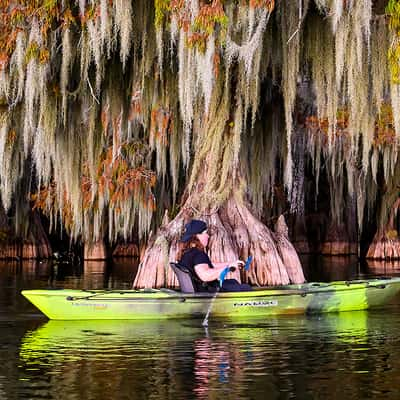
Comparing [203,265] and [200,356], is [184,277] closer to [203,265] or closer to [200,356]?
[203,265]

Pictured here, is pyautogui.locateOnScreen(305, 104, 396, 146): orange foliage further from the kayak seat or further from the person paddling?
the kayak seat

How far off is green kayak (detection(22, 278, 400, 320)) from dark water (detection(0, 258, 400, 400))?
24 cm

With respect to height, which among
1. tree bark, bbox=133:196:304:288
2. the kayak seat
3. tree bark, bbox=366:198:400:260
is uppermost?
tree bark, bbox=366:198:400:260

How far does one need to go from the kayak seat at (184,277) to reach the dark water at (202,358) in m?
0.64

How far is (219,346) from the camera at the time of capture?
37.9 feet

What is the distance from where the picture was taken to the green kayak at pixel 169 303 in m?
14.3

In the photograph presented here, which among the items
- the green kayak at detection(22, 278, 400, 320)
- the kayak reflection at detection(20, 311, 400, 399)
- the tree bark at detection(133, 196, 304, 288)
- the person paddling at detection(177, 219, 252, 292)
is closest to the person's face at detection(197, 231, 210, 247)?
the person paddling at detection(177, 219, 252, 292)

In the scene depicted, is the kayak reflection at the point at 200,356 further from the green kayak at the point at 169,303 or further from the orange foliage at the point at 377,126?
the orange foliage at the point at 377,126

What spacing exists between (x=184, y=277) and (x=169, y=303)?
1.30 feet

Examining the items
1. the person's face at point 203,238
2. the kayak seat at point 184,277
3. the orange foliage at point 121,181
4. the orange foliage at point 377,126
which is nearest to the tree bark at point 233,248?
the kayak seat at point 184,277

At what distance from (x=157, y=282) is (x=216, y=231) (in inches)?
50.6

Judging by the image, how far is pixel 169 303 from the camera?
47.1ft

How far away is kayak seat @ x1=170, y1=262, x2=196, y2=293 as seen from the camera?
14423mm

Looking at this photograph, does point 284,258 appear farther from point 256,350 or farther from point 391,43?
point 256,350
